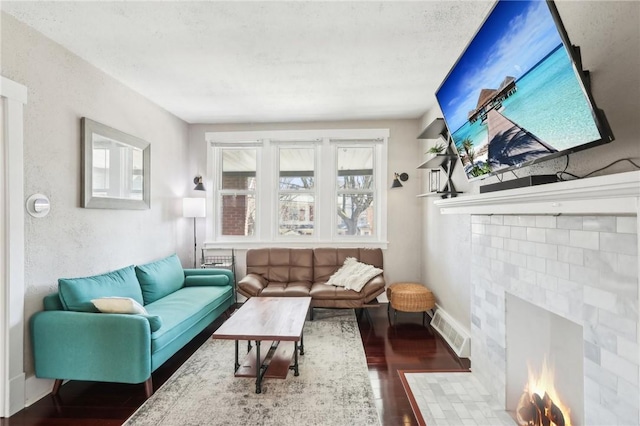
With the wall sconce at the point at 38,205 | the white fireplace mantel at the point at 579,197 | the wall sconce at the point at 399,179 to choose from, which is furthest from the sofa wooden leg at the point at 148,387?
the wall sconce at the point at 399,179

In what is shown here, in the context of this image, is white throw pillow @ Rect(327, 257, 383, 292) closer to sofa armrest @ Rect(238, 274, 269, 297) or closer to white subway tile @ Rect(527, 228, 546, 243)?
sofa armrest @ Rect(238, 274, 269, 297)

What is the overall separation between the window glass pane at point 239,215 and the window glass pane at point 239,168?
6.8 inches

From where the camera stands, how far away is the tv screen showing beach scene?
1.18 meters

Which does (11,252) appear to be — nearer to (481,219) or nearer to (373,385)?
(373,385)

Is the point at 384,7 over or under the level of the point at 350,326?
over

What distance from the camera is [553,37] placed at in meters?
1.18

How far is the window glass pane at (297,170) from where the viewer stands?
462 cm

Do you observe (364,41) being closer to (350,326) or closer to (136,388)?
(350,326)

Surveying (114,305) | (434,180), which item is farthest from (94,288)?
(434,180)

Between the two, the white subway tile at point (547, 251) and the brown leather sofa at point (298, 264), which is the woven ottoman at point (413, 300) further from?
the white subway tile at point (547, 251)

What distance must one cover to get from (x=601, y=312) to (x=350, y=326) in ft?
8.27

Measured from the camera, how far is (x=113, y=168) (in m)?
3.07

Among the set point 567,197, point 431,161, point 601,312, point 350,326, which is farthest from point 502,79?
point 350,326

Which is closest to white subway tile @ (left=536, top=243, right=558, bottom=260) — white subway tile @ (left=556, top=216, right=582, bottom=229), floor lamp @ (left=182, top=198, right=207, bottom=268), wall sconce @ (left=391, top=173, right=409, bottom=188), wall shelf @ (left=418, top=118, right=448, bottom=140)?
white subway tile @ (left=556, top=216, right=582, bottom=229)
